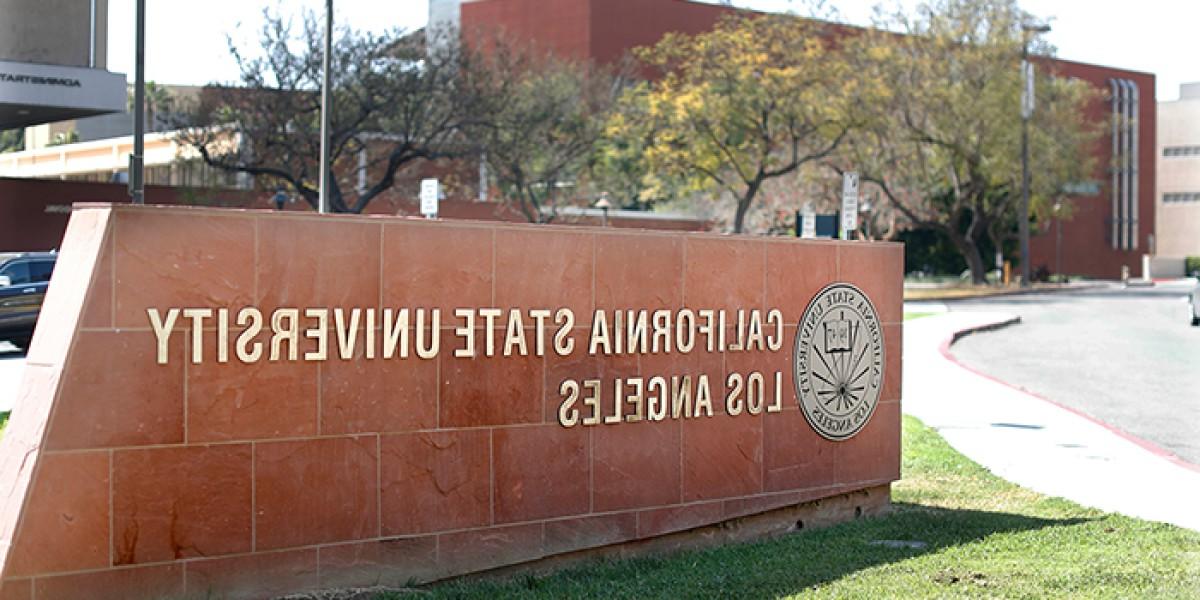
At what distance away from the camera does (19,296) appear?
2391cm

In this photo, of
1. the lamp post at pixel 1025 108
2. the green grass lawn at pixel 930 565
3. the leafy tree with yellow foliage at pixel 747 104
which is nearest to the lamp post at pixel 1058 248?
the lamp post at pixel 1025 108

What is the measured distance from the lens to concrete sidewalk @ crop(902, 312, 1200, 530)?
432 inches

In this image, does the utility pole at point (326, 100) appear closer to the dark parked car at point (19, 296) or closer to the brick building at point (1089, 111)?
the dark parked car at point (19, 296)

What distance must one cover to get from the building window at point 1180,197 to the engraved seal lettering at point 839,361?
100465 mm

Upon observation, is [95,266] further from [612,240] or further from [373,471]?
[612,240]

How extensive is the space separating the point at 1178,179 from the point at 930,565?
4049 inches

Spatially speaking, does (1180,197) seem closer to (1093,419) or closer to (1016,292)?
(1016,292)

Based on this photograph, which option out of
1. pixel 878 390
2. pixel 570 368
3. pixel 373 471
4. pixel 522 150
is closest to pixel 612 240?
pixel 570 368

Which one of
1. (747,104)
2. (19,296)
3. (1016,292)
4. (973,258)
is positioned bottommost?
(1016,292)

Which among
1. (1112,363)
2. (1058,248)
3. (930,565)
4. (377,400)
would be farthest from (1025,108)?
(377,400)

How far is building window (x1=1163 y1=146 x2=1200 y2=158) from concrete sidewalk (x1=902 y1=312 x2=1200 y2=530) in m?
88.9

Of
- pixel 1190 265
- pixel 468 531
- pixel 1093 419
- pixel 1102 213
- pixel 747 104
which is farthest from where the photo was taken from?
pixel 1190 265

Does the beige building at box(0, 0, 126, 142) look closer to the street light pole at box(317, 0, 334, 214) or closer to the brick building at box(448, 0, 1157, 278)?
the street light pole at box(317, 0, 334, 214)

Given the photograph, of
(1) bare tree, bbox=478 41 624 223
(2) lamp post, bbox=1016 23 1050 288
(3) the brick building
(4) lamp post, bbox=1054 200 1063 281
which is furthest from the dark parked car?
(4) lamp post, bbox=1054 200 1063 281
